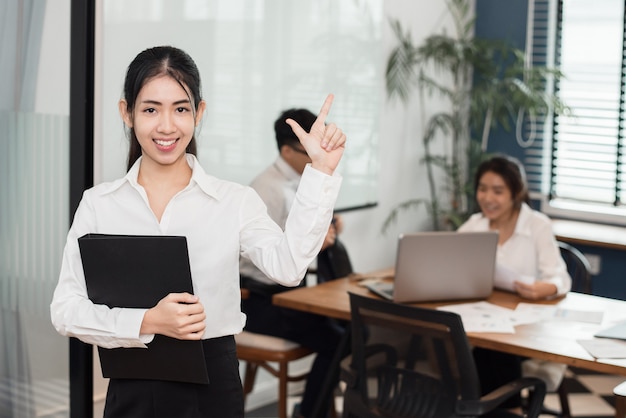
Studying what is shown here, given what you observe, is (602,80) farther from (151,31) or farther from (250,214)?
(250,214)

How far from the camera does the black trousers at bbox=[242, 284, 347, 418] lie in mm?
3646

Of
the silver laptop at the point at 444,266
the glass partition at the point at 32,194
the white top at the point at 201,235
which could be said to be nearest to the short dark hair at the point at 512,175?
the silver laptop at the point at 444,266

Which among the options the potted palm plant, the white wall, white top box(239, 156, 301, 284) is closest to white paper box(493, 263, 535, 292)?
white top box(239, 156, 301, 284)

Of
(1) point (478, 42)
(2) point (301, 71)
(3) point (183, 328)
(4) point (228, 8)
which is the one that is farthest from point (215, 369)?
(1) point (478, 42)

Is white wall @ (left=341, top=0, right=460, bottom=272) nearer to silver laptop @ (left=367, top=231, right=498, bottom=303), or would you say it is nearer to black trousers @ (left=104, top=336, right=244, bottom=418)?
silver laptop @ (left=367, top=231, right=498, bottom=303)

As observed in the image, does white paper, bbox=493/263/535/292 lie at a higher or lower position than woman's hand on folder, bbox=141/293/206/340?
lower

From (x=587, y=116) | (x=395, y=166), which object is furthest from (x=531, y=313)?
(x=587, y=116)

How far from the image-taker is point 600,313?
10.7 ft

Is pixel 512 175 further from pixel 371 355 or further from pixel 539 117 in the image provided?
pixel 539 117

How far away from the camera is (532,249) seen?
147 inches

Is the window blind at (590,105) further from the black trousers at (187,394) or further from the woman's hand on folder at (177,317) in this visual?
the woman's hand on folder at (177,317)

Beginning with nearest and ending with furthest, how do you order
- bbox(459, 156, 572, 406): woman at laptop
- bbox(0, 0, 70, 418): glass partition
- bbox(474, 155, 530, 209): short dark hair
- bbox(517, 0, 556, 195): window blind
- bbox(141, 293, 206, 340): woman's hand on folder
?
bbox(141, 293, 206, 340): woman's hand on folder < bbox(0, 0, 70, 418): glass partition < bbox(459, 156, 572, 406): woman at laptop < bbox(474, 155, 530, 209): short dark hair < bbox(517, 0, 556, 195): window blind

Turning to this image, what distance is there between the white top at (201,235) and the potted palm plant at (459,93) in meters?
3.16

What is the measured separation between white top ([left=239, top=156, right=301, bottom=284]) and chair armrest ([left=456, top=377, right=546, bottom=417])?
45.5 inches
